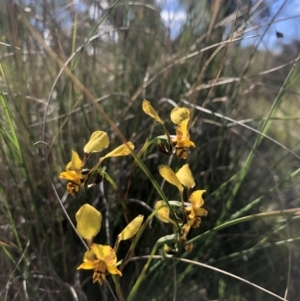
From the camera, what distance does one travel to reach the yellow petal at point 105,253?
1.23ft

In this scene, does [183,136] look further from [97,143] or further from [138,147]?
[138,147]

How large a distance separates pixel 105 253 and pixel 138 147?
402 mm

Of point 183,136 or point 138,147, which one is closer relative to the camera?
point 183,136

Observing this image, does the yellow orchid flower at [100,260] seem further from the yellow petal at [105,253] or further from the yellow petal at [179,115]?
the yellow petal at [179,115]

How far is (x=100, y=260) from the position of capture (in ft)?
1.24

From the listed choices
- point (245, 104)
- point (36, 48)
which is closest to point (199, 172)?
point (245, 104)

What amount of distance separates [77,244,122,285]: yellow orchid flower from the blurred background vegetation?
3.0 inches

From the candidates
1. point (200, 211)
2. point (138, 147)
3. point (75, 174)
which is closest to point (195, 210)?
point (200, 211)

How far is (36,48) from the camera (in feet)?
2.65

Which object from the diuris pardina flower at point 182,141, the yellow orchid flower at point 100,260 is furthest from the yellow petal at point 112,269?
the diuris pardina flower at point 182,141

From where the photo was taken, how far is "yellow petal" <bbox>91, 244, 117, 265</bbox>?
0.37 meters

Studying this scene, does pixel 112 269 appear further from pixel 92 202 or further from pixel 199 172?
pixel 199 172

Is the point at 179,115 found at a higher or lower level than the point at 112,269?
higher

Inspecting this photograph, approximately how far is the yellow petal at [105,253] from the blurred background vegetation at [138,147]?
8cm
